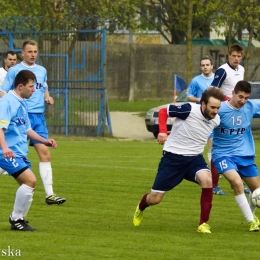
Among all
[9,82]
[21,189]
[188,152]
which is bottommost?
[21,189]

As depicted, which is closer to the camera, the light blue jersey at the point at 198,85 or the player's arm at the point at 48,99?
the player's arm at the point at 48,99

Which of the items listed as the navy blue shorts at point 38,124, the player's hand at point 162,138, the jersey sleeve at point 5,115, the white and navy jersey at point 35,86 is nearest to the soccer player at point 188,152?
the player's hand at point 162,138

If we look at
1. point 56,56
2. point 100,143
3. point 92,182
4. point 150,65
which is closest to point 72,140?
point 100,143

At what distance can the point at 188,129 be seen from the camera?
9391mm

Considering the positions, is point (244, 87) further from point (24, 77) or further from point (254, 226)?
point (24, 77)

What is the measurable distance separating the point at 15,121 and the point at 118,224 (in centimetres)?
174

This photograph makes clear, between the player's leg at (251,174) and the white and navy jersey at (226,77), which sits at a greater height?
the white and navy jersey at (226,77)

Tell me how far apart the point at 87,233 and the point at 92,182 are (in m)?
5.18

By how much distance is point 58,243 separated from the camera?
8312 mm

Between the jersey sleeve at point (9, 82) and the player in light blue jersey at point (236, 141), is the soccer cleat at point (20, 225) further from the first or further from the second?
the jersey sleeve at point (9, 82)

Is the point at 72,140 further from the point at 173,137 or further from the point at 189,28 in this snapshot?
the point at 173,137

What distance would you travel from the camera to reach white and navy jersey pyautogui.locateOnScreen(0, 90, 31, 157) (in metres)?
8.95

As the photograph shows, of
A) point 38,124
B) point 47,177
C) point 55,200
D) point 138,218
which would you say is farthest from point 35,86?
point 138,218

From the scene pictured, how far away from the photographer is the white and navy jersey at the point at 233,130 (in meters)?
9.68
